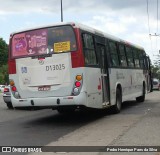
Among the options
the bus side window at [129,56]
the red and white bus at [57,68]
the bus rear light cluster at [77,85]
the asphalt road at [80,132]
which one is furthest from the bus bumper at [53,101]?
the bus side window at [129,56]

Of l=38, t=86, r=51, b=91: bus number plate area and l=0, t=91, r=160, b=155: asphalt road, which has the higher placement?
l=38, t=86, r=51, b=91: bus number plate area

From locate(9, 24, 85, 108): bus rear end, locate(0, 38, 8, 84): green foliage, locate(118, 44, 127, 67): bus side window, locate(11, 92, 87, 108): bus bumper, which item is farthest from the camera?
locate(0, 38, 8, 84): green foliage

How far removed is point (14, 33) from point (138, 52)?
9.45 metres

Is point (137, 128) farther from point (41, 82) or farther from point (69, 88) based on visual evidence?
point (41, 82)

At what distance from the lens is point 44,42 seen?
12.8 metres

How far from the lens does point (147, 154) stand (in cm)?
771

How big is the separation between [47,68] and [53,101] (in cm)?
104

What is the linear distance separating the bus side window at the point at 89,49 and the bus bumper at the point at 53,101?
47.7 inches

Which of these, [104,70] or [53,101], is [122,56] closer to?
[104,70]

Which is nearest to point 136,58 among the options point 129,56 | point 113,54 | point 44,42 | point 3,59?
point 129,56

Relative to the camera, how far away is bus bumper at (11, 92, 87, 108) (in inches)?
477

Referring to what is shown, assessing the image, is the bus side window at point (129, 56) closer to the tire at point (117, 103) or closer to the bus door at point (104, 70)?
the tire at point (117, 103)

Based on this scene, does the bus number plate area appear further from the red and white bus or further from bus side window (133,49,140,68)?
bus side window (133,49,140,68)

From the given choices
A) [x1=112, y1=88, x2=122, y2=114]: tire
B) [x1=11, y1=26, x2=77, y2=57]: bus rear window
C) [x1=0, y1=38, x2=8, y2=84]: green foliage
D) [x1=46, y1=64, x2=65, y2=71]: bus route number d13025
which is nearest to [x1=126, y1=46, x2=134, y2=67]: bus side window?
[x1=112, y1=88, x2=122, y2=114]: tire
